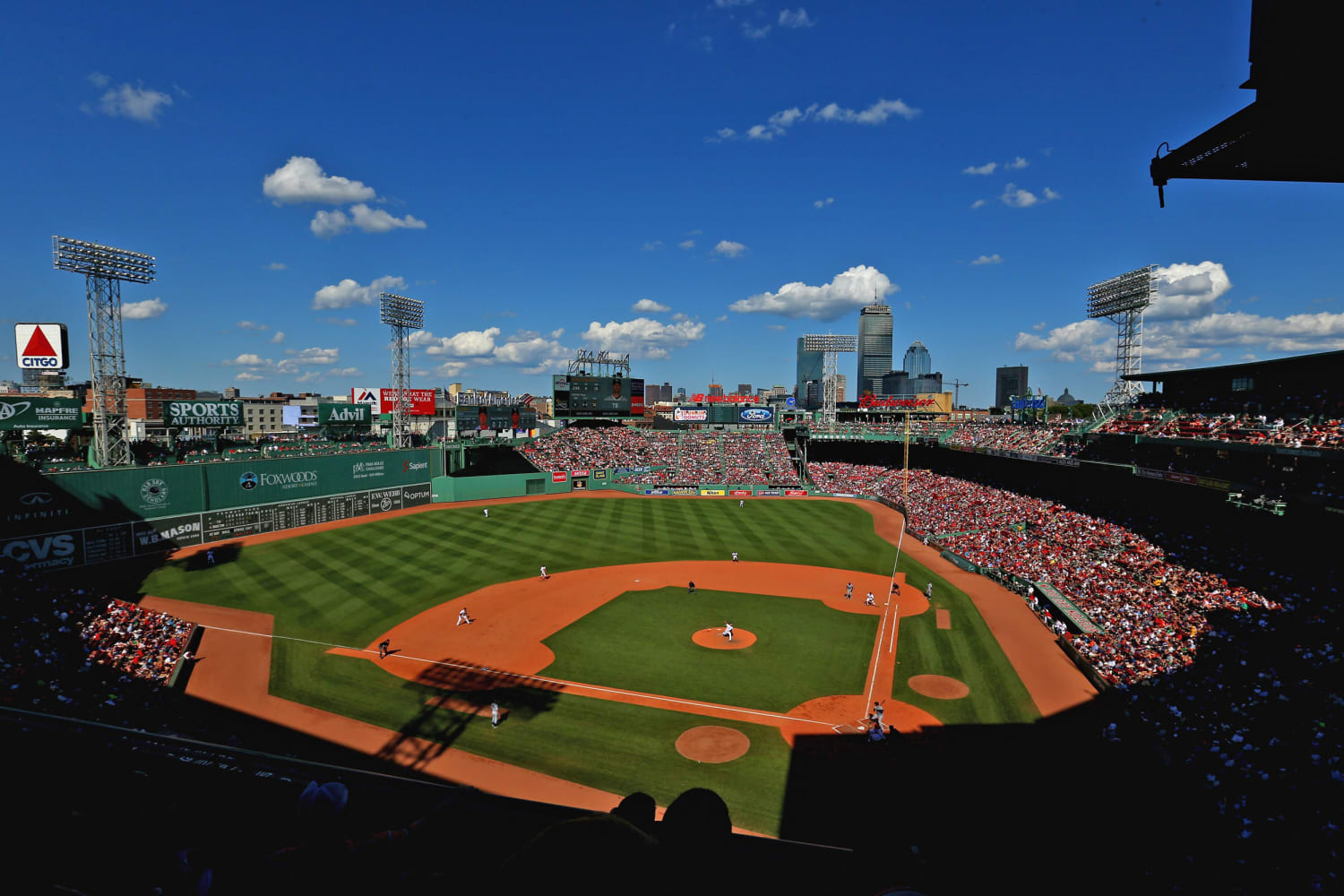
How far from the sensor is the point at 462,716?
19.1m

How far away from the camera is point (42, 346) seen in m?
32.9

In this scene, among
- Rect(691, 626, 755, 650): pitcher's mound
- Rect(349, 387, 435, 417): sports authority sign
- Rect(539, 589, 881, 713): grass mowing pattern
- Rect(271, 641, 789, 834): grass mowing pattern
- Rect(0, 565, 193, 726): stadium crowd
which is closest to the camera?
Rect(271, 641, 789, 834): grass mowing pattern

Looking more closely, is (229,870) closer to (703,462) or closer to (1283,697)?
(1283,697)

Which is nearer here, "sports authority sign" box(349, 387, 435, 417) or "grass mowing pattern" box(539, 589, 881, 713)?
"grass mowing pattern" box(539, 589, 881, 713)

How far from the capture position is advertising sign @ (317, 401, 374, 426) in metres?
55.0

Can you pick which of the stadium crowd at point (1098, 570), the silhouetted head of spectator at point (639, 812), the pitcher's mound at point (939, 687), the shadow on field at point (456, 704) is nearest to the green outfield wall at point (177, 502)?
the shadow on field at point (456, 704)

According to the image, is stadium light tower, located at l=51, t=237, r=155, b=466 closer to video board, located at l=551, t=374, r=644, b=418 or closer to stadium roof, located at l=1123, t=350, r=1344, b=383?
video board, located at l=551, t=374, r=644, b=418

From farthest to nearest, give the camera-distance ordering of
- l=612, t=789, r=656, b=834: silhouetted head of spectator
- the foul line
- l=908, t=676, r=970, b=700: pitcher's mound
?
l=908, t=676, r=970, b=700: pitcher's mound, the foul line, l=612, t=789, r=656, b=834: silhouetted head of spectator

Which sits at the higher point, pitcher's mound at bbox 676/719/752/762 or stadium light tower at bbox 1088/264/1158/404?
stadium light tower at bbox 1088/264/1158/404

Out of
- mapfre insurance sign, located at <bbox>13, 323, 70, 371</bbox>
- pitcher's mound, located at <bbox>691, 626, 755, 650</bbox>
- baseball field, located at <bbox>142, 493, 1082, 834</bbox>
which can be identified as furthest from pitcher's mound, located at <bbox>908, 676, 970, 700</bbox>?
mapfre insurance sign, located at <bbox>13, 323, 70, 371</bbox>

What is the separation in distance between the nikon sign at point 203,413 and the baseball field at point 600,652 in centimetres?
1009

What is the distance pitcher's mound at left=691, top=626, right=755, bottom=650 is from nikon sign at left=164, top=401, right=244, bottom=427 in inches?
1482

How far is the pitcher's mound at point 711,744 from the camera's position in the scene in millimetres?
17203

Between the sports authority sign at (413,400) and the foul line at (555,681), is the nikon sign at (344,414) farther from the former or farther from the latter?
the foul line at (555,681)
